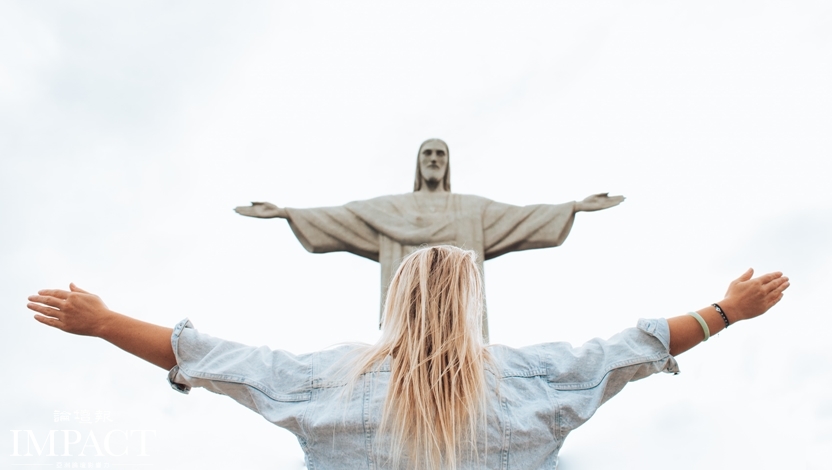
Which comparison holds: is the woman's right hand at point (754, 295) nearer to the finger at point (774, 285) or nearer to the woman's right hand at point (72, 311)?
the finger at point (774, 285)

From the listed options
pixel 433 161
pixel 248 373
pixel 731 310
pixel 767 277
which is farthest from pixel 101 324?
pixel 433 161

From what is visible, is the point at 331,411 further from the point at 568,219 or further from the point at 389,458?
the point at 568,219

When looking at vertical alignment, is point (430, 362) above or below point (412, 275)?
below

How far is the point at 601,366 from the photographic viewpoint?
2.88 meters

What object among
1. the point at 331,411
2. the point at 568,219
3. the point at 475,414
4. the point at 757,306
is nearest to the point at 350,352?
the point at 331,411

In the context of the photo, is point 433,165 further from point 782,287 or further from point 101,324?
point 101,324

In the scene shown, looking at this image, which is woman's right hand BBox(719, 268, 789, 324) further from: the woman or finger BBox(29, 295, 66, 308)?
finger BBox(29, 295, 66, 308)

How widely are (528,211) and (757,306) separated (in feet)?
19.4

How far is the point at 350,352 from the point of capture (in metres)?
2.91

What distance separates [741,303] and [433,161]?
6.22 meters

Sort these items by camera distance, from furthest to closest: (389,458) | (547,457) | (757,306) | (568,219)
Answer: (568,219)
(757,306)
(547,457)
(389,458)

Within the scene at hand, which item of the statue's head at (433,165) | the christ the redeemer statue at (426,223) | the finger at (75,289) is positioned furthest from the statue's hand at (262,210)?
the finger at (75,289)

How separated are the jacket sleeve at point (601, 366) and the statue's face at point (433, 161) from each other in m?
6.30

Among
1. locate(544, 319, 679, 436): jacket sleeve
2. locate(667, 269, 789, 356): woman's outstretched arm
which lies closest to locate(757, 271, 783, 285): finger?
locate(667, 269, 789, 356): woman's outstretched arm
